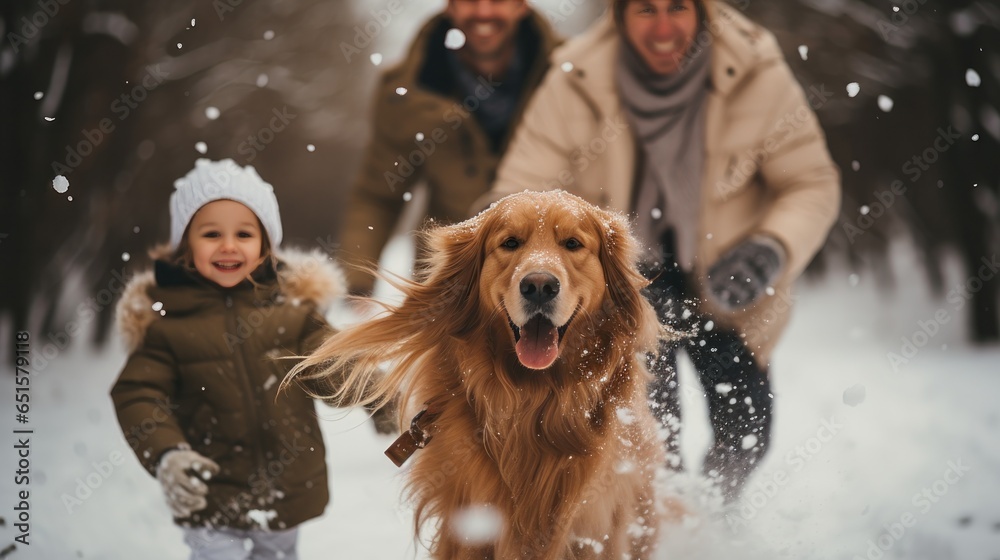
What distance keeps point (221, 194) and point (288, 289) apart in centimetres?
41

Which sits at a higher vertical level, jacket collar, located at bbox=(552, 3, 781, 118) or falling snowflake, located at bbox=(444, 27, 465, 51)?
falling snowflake, located at bbox=(444, 27, 465, 51)

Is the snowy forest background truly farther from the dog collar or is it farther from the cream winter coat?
the dog collar

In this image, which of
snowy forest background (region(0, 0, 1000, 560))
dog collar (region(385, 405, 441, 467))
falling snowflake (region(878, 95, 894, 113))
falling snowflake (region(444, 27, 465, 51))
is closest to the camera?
dog collar (region(385, 405, 441, 467))

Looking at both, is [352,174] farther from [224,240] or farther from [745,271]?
[745,271]

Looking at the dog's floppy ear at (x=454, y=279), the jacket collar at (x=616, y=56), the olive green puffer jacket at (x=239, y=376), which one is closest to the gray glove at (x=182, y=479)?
the olive green puffer jacket at (x=239, y=376)

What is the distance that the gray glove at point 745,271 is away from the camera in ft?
11.9

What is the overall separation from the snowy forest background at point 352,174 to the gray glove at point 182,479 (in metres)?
1.30

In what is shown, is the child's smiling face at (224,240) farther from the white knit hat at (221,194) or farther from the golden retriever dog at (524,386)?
the golden retriever dog at (524,386)

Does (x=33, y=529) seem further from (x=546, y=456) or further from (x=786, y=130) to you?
(x=786, y=130)

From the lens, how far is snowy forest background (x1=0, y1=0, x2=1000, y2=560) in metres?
4.74

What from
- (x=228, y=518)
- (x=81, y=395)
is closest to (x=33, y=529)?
(x=228, y=518)

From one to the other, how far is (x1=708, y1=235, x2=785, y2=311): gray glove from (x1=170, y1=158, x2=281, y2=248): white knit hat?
182 cm

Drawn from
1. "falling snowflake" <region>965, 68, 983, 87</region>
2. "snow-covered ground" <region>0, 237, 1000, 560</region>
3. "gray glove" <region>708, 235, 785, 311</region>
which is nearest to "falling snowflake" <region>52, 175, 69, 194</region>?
"snow-covered ground" <region>0, 237, 1000, 560</region>

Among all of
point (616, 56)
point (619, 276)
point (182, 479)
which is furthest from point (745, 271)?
point (182, 479)
